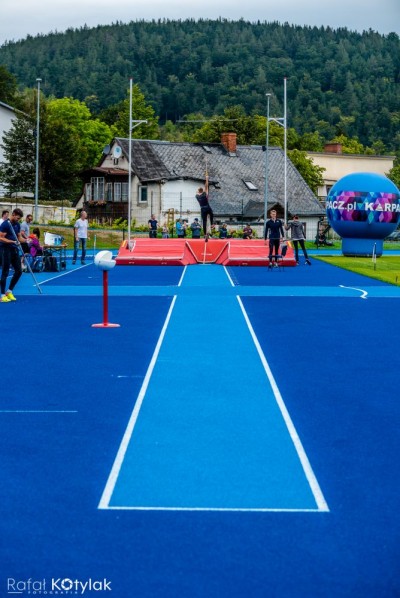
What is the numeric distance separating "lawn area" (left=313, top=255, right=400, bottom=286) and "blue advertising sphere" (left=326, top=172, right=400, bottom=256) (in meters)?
1.26

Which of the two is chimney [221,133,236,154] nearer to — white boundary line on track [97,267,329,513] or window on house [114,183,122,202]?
window on house [114,183,122,202]

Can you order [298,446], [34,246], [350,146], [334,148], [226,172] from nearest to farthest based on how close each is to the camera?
[298,446] → [34,246] → [226,172] → [334,148] → [350,146]

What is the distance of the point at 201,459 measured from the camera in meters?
8.21

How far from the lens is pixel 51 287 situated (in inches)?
1040

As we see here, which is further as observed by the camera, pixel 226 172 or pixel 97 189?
pixel 226 172

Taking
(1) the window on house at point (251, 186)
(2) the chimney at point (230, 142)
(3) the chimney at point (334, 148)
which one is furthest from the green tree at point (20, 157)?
(3) the chimney at point (334, 148)

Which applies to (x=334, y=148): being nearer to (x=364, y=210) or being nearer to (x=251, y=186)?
(x=251, y=186)

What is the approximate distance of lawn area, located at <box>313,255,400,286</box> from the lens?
31694 mm

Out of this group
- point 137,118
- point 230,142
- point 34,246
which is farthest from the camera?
point 137,118

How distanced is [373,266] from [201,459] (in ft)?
100

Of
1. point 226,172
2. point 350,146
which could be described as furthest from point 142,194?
point 350,146

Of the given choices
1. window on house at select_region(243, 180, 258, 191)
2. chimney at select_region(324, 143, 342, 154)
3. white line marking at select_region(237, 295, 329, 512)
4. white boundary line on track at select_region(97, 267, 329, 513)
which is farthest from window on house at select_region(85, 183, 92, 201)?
white boundary line on track at select_region(97, 267, 329, 513)

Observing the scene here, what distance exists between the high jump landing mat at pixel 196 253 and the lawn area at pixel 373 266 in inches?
106

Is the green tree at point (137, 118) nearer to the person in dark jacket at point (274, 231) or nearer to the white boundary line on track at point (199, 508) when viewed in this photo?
the person in dark jacket at point (274, 231)
